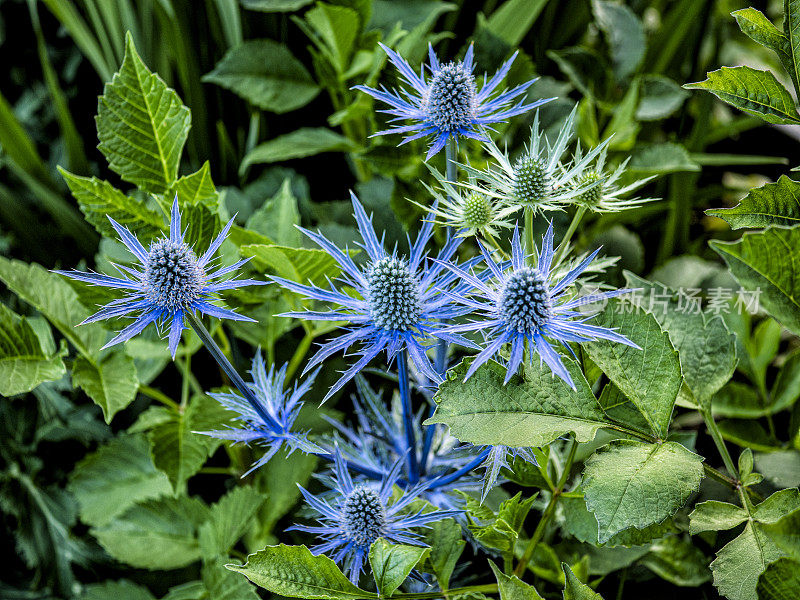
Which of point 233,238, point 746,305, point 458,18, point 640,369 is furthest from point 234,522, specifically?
point 458,18

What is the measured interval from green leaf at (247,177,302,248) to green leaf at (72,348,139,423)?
0.19m

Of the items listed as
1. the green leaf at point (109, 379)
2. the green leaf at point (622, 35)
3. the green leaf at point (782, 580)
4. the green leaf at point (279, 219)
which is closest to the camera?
the green leaf at point (782, 580)

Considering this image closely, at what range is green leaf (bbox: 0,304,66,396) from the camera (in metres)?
0.57

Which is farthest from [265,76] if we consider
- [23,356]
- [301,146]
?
[23,356]

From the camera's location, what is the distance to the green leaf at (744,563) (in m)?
0.44

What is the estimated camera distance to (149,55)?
39.1 inches

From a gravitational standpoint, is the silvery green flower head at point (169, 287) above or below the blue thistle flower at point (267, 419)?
above

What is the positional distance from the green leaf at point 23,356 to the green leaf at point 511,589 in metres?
0.41

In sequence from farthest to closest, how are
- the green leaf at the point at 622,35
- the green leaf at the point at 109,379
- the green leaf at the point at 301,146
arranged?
the green leaf at the point at 622,35, the green leaf at the point at 301,146, the green leaf at the point at 109,379

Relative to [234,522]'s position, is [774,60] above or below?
above

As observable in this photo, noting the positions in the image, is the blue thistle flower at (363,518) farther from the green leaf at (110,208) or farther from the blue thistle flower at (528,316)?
the green leaf at (110,208)

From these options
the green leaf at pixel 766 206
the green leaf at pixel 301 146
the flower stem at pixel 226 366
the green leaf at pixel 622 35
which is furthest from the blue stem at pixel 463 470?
the green leaf at pixel 622 35

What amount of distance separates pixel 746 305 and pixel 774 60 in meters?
1.02

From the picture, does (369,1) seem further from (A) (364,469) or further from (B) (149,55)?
(A) (364,469)
